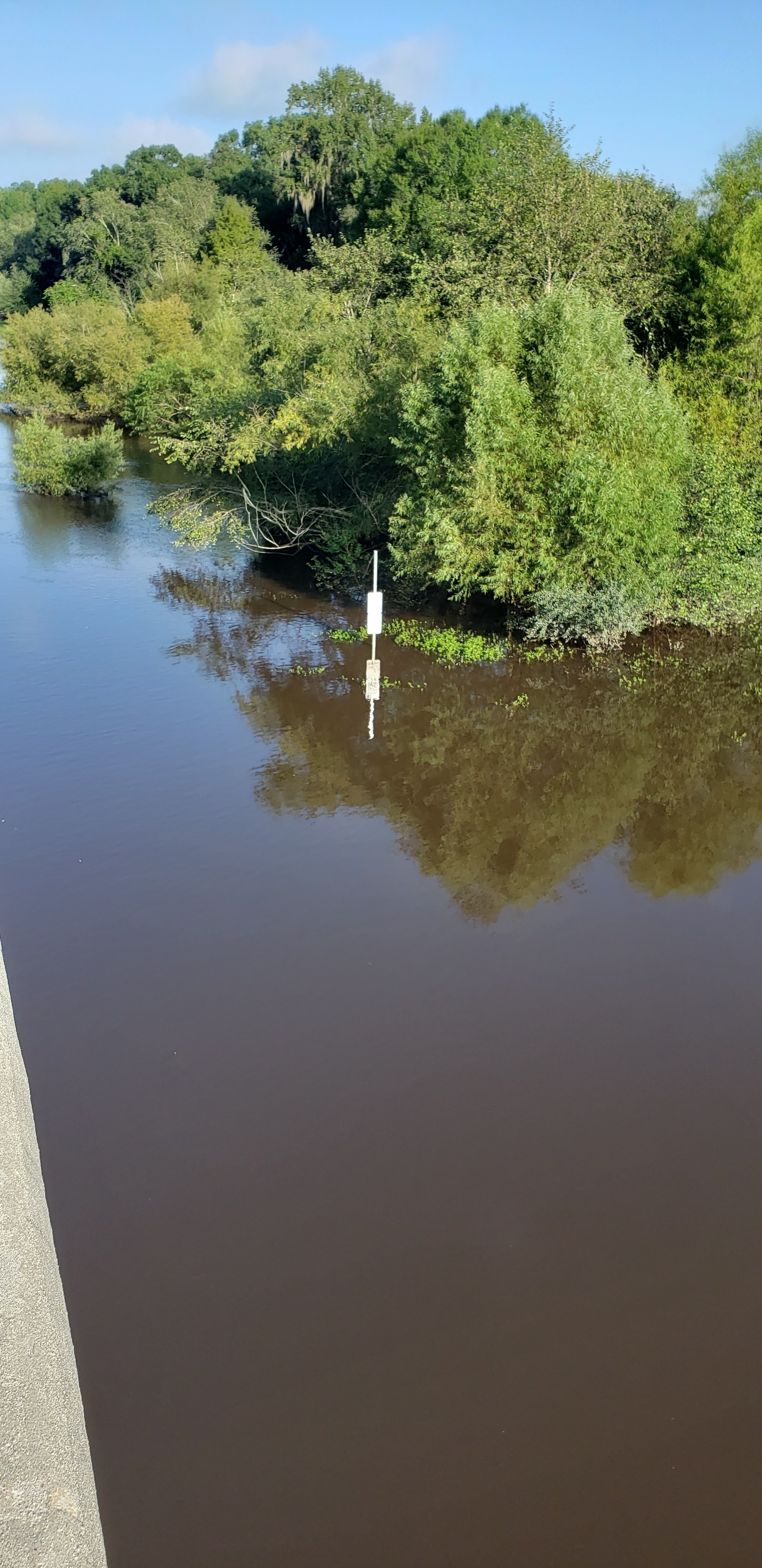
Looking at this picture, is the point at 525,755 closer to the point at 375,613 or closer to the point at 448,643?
the point at 375,613

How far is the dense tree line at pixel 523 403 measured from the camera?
18.3 m

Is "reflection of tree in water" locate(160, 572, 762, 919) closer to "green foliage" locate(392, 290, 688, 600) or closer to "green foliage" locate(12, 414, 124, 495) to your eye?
"green foliage" locate(392, 290, 688, 600)

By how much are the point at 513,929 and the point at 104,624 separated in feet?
45.8

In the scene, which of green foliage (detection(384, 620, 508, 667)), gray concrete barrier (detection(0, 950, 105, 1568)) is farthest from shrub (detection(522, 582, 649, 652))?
gray concrete barrier (detection(0, 950, 105, 1568))

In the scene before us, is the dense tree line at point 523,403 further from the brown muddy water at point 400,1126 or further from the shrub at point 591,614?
the brown muddy water at point 400,1126

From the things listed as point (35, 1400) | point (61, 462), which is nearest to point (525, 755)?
point (35, 1400)

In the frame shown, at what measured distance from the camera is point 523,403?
18375 mm

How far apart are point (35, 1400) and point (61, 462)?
34191 mm

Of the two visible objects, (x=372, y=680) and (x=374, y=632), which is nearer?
(x=374, y=632)

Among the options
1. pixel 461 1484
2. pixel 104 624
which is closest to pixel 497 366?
pixel 104 624

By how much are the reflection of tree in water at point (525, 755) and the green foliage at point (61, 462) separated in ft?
54.9

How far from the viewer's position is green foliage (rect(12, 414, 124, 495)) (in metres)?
35.2

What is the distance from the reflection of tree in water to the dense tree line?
1534 millimetres

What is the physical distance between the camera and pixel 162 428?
42531 mm
